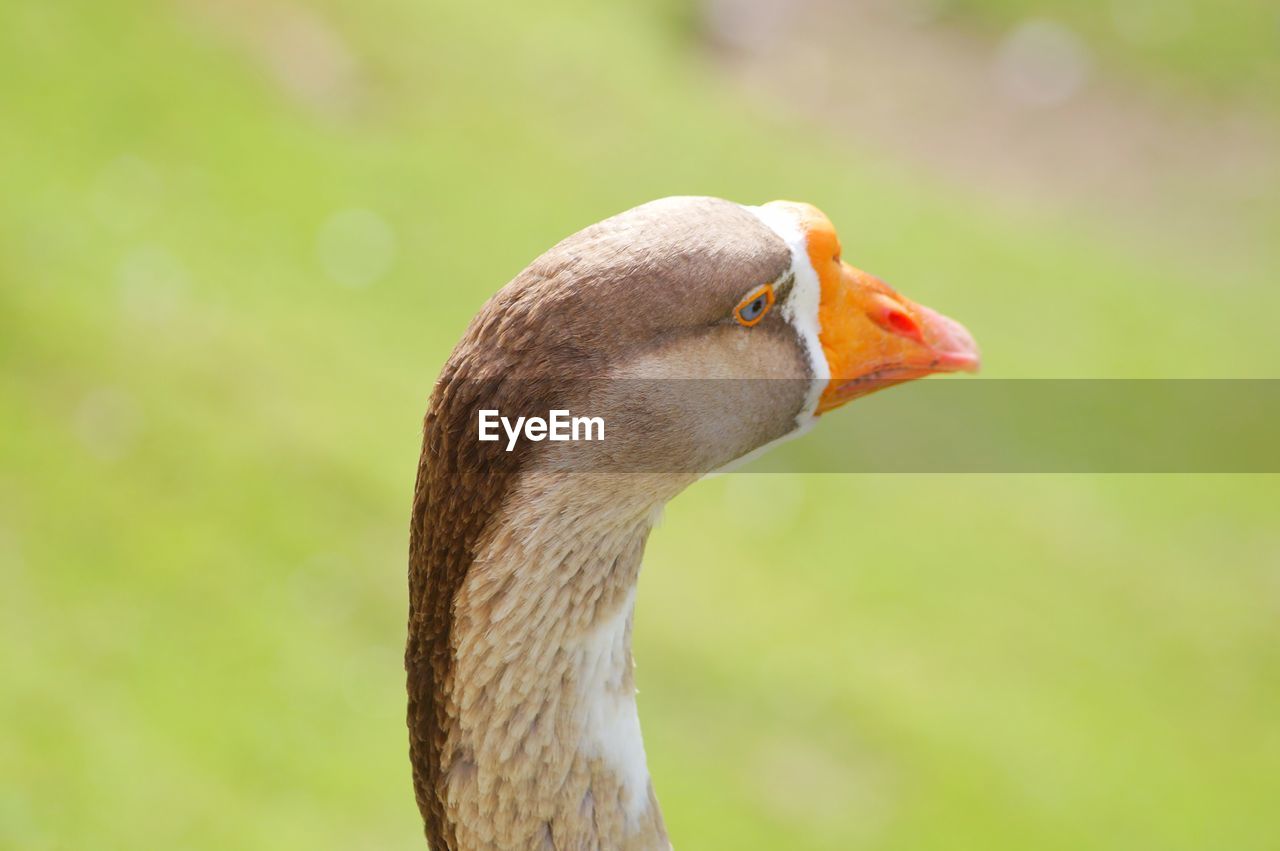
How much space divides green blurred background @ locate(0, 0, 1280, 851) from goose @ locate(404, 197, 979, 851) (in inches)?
47.9

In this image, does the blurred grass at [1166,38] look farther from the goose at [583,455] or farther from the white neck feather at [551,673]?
the white neck feather at [551,673]

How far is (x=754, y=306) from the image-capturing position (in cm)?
152

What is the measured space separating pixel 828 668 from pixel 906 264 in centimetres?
183

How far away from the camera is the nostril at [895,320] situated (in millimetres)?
1645

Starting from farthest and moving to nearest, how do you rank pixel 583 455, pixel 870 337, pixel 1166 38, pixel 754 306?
pixel 1166 38
pixel 870 337
pixel 754 306
pixel 583 455

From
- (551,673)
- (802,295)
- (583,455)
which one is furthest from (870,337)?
(551,673)

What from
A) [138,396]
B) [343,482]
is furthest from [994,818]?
[138,396]

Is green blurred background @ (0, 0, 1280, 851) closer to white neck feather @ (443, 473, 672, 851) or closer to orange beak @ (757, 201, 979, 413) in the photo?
white neck feather @ (443, 473, 672, 851)

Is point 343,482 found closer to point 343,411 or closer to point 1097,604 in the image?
point 343,411

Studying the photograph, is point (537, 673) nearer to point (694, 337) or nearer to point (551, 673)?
point (551, 673)

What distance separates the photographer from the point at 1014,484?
4.07 m

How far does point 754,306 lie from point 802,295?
80 millimetres

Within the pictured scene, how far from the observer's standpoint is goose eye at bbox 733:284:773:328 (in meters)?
1.49

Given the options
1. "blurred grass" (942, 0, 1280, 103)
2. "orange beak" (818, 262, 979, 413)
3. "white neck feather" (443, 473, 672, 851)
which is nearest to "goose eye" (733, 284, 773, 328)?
"orange beak" (818, 262, 979, 413)
